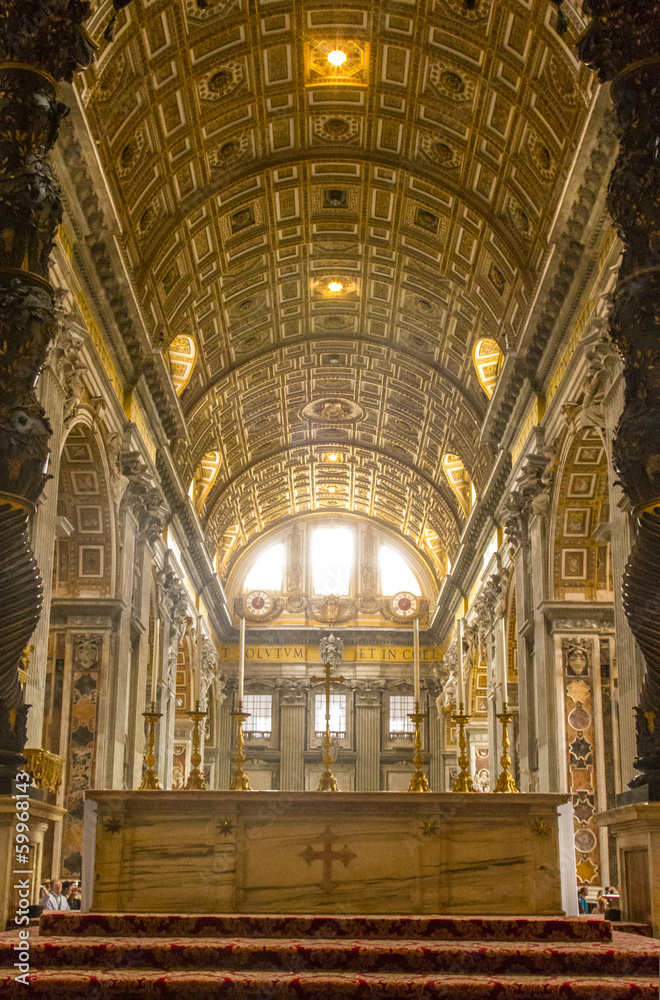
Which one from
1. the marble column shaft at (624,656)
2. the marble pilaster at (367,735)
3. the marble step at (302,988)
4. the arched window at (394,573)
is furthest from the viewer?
the arched window at (394,573)

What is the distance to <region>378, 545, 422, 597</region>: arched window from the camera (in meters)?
39.1

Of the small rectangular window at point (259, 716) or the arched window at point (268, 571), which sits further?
the arched window at point (268, 571)

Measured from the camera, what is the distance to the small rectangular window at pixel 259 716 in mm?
37500

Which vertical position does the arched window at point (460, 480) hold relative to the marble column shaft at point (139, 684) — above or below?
above

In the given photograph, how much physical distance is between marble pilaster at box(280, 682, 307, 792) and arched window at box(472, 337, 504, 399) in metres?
16.8

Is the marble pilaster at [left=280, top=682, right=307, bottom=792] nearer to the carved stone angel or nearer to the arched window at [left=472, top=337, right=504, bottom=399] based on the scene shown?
the carved stone angel

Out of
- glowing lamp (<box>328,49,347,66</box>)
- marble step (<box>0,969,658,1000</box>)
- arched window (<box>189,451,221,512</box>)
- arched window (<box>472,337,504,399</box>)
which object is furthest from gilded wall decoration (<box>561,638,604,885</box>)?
arched window (<box>189,451,221,512</box>)

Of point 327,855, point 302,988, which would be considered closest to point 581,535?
point 327,855

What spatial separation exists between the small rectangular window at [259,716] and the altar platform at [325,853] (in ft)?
97.5

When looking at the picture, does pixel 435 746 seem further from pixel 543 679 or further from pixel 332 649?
pixel 543 679

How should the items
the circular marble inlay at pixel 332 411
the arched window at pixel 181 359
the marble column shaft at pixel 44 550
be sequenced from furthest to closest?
the circular marble inlay at pixel 332 411 < the arched window at pixel 181 359 < the marble column shaft at pixel 44 550

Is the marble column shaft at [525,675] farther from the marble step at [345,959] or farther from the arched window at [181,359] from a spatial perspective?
the marble step at [345,959]

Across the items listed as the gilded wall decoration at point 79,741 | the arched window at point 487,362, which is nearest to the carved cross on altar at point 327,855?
the gilded wall decoration at point 79,741

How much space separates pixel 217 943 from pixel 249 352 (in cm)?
2072
